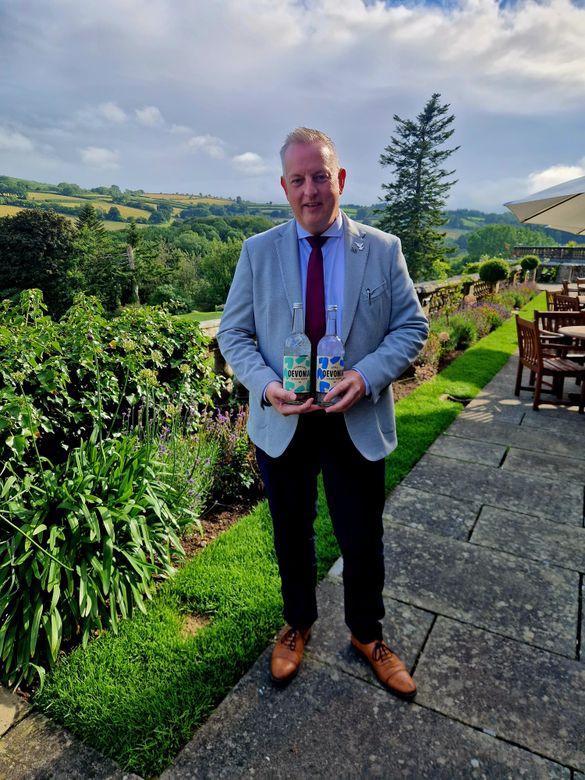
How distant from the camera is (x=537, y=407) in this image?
19.0ft

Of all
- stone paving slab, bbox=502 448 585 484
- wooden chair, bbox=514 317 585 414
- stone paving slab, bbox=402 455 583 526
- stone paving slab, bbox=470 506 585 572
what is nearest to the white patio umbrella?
wooden chair, bbox=514 317 585 414

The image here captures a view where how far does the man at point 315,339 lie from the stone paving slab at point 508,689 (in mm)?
204

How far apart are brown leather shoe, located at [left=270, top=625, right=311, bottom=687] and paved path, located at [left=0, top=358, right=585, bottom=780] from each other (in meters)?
0.05

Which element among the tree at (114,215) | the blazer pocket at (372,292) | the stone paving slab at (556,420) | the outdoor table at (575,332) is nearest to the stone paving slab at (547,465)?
the stone paving slab at (556,420)

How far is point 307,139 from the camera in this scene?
1.59m

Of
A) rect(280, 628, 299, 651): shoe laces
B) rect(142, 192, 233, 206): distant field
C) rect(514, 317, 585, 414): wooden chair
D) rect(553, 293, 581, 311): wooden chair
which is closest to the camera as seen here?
rect(280, 628, 299, 651): shoe laces

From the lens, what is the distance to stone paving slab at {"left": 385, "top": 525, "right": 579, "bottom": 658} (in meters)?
2.31

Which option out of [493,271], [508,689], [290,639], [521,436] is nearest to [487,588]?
[508,689]

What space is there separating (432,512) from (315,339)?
7.32 feet

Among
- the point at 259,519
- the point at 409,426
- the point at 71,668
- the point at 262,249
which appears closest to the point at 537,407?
the point at 409,426

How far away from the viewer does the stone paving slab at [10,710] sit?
183cm

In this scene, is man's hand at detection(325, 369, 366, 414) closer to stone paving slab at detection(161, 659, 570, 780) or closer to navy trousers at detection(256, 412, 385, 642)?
navy trousers at detection(256, 412, 385, 642)

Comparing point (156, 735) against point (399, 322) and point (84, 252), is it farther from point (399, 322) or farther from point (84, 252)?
point (84, 252)

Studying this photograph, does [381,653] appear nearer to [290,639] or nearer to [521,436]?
[290,639]
